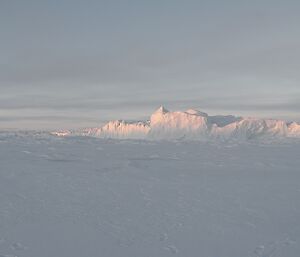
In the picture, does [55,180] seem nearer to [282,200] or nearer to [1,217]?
[1,217]

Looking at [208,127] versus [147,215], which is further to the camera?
[208,127]

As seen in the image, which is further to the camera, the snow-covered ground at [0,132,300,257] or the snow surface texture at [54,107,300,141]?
the snow surface texture at [54,107,300,141]

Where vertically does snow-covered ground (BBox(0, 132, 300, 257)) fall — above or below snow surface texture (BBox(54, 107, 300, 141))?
below

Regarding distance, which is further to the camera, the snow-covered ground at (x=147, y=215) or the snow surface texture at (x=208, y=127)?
the snow surface texture at (x=208, y=127)

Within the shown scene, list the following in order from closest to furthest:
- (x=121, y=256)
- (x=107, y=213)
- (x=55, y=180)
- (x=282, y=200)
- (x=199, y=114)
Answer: (x=121, y=256)
(x=107, y=213)
(x=282, y=200)
(x=55, y=180)
(x=199, y=114)

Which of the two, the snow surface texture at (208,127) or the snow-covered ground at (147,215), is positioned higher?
the snow surface texture at (208,127)

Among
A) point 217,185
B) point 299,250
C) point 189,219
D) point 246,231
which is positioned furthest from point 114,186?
point 299,250

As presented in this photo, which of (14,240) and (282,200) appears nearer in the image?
(14,240)

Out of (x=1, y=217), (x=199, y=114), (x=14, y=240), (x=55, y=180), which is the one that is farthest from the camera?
(x=199, y=114)

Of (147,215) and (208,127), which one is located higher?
(208,127)
